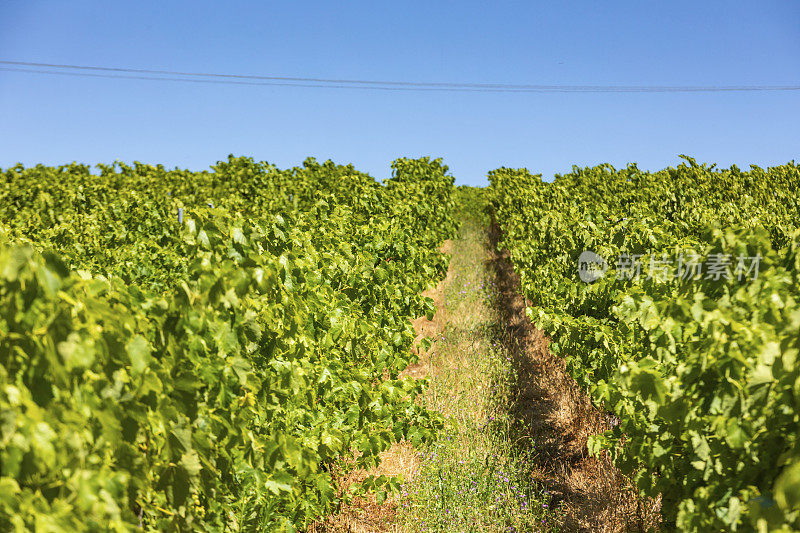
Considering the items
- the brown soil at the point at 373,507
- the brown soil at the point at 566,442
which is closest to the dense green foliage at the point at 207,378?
the brown soil at the point at 373,507

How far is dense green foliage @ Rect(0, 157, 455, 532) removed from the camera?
5.20 ft

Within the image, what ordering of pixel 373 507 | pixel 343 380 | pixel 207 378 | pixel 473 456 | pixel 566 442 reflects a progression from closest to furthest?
pixel 207 378 < pixel 343 380 < pixel 373 507 < pixel 473 456 < pixel 566 442

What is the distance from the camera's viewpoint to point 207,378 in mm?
2363

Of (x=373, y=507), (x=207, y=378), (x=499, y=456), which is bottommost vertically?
(x=373, y=507)

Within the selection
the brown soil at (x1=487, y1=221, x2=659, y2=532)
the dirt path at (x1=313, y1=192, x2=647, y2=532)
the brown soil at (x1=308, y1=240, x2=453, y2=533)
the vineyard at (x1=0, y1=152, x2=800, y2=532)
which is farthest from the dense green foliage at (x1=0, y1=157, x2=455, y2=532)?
the brown soil at (x1=487, y1=221, x2=659, y2=532)

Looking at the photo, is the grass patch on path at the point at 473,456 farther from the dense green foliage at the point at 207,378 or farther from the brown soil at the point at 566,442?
the dense green foliage at the point at 207,378

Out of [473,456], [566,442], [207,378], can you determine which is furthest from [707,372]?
[566,442]

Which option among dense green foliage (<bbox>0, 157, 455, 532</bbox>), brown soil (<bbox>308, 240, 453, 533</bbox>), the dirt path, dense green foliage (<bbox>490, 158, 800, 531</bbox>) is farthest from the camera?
the dirt path

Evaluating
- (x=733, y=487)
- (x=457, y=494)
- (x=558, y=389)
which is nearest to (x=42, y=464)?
(x=733, y=487)

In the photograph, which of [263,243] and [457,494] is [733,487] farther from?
[263,243]

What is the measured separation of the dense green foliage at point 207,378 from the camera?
5.20 ft

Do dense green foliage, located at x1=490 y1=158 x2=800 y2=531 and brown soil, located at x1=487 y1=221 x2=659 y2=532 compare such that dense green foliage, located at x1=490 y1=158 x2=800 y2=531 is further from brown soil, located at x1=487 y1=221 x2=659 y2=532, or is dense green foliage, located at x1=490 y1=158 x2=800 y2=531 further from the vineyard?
brown soil, located at x1=487 y1=221 x2=659 y2=532

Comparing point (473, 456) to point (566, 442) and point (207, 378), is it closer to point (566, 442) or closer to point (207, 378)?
point (566, 442)

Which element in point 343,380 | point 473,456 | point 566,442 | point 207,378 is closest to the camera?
point 207,378
